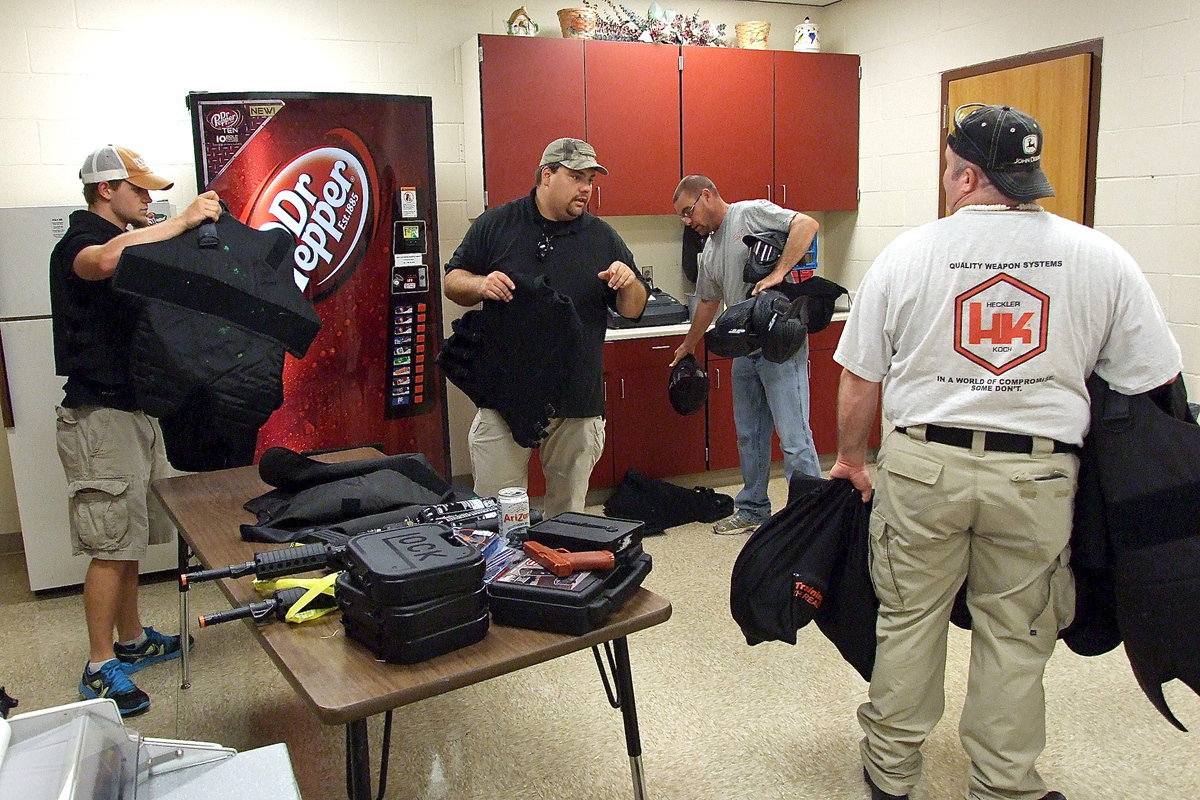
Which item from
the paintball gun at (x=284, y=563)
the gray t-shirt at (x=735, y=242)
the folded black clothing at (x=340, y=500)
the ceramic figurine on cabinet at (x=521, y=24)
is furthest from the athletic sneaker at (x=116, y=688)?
the ceramic figurine on cabinet at (x=521, y=24)

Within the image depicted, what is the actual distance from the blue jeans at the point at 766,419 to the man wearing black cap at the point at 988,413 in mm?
1720

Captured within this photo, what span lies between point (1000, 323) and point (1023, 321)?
0.04 m

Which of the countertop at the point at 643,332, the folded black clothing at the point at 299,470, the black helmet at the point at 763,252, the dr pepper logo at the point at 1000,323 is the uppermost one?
the black helmet at the point at 763,252

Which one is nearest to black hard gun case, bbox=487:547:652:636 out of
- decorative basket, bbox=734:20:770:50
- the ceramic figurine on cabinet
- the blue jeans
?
the blue jeans

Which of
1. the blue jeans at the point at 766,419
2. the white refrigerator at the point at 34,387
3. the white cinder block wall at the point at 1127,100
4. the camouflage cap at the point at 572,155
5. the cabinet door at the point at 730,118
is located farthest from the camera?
the cabinet door at the point at 730,118

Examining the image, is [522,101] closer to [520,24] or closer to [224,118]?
[520,24]

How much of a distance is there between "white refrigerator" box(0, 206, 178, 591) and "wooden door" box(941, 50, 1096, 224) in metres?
4.02

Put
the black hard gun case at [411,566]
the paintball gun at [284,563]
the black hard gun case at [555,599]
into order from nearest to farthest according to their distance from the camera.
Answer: the black hard gun case at [411,566] → the black hard gun case at [555,599] → the paintball gun at [284,563]

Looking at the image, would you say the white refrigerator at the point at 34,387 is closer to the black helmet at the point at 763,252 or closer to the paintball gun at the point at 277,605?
the paintball gun at the point at 277,605

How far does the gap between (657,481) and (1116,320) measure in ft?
9.31

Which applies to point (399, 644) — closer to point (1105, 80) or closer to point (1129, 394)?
point (1129, 394)

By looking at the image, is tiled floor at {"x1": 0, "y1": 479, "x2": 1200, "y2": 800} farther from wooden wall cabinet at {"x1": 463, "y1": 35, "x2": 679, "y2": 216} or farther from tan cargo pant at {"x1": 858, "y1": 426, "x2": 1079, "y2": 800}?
wooden wall cabinet at {"x1": 463, "y1": 35, "x2": 679, "y2": 216}

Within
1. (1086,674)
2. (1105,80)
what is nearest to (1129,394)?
(1086,674)

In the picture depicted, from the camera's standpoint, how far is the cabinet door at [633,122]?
15.2 feet
